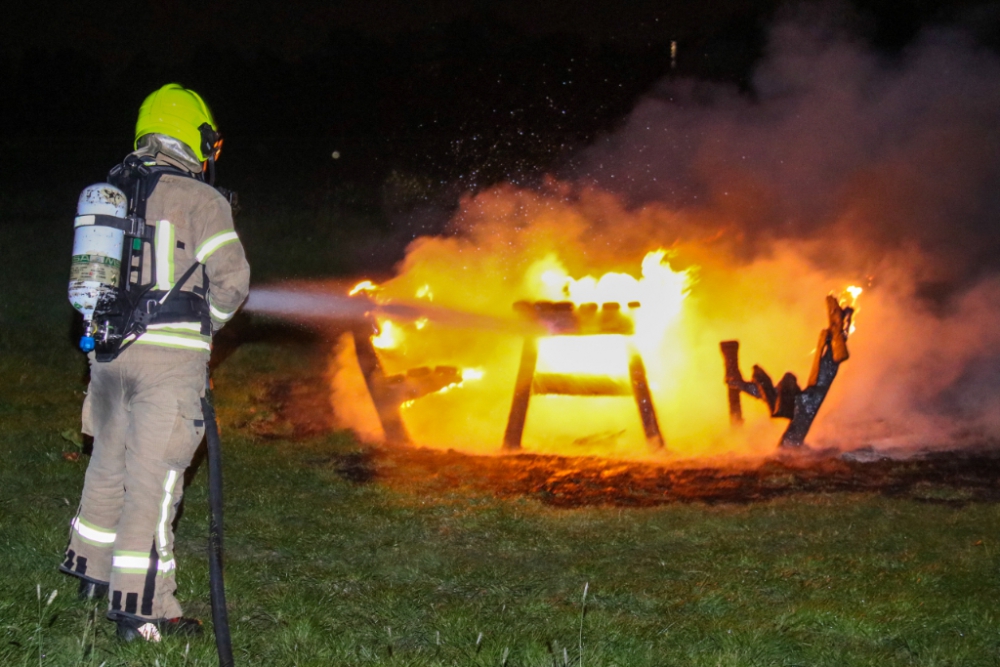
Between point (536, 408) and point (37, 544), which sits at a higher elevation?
point (536, 408)

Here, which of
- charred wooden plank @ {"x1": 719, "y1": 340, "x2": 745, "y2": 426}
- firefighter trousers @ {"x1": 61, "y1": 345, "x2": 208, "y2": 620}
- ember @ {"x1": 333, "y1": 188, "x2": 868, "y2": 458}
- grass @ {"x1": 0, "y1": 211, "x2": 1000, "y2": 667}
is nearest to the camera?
firefighter trousers @ {"x1": 61, "y1": 345, "x2": 208, "y2": 620}

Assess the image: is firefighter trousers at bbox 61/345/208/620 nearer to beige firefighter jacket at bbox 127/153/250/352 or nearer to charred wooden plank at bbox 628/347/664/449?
beige firefighter jacket at bbox 127/153/250/352

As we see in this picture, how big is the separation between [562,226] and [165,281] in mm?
6680

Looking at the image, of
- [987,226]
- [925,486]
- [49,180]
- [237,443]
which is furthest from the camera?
[49,180]

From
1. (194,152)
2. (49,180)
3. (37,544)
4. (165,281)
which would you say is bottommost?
(37,544)

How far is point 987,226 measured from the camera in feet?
42.0

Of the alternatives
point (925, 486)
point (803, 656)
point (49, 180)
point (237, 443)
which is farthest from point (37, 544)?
point (49, 180)

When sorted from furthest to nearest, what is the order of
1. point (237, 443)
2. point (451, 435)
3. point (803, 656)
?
point (451, 435), point (237, 443), point (803, 656)

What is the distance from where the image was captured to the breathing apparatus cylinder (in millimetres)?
3729

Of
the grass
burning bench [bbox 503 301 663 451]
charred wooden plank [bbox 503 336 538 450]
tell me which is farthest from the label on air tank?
charred wooden plank [bbox 503 336 538 450]

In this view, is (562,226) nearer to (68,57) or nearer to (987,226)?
(987,226)

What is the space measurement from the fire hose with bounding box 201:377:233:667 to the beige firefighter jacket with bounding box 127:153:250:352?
0.31m

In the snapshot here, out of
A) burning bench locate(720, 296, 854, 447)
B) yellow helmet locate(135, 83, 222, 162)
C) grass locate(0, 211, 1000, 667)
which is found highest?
yellow helmet locate(135, 83, 222, 162)

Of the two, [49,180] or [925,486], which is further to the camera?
[49,180]
